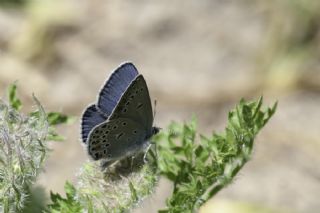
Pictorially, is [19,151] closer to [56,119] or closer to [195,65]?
[56,119]

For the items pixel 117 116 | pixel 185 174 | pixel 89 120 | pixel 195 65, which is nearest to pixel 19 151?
Answer: pixel 89 120

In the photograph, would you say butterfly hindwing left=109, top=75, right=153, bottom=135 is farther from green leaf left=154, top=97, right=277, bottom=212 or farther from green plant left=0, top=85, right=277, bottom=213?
green leaf left=154, top=97, right=277, bottom=212

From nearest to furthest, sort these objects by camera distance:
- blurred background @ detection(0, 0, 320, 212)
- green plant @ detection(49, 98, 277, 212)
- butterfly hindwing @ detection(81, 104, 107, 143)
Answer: green plant @ detection(49, 98, 277, 212), butterfly hindwing @ detection(81, 104, 107, 143), blurred background @ detection(0, 0, 320, 212)

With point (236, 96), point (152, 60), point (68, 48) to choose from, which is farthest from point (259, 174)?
point (68, 48)

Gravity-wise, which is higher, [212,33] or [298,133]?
[212,33]

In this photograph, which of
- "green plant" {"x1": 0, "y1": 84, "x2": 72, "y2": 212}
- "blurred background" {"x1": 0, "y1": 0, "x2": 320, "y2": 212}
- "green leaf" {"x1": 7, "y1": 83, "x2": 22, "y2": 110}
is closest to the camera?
"green plant" {"x1": 0, "y1": 84, "x2": 72, "y2": 212}

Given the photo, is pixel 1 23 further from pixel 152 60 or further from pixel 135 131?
pixel 135 131

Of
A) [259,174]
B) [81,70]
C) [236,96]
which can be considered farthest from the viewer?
[81,70]

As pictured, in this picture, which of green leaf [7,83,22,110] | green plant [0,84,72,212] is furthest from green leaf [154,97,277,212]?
green leaf [7,83,22,110]
